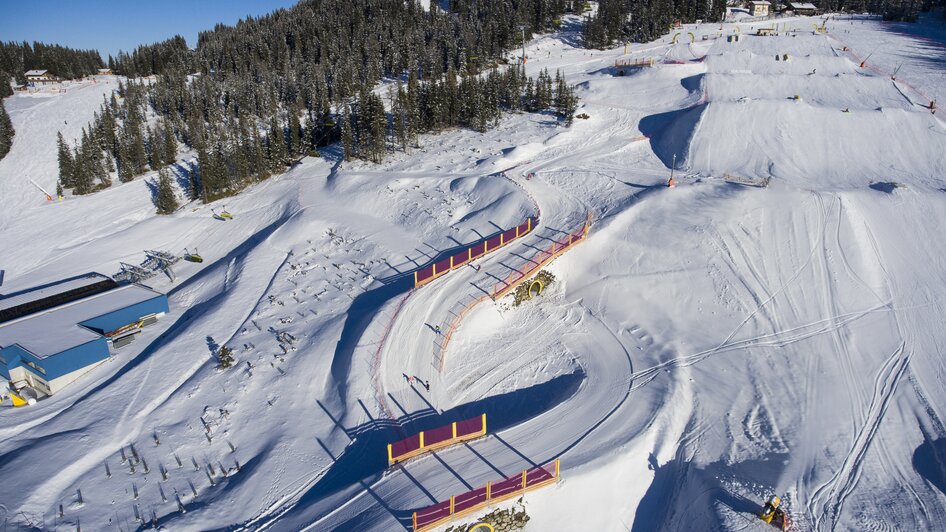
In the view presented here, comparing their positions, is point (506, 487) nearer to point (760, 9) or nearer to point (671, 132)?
point (671, 132)


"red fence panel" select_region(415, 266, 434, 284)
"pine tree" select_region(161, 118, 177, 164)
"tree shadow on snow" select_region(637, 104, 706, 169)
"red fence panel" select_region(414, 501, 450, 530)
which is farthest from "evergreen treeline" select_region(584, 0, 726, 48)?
"red fence panel" select_region(414, 501, 450, 530)

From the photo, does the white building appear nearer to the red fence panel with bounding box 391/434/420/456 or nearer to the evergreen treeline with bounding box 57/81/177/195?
the evergreen treeline with bounding box 57/81/177/195

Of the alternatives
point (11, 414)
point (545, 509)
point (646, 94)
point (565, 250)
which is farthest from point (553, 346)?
point (646, 94)

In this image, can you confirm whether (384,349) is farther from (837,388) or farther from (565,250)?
(837,388)

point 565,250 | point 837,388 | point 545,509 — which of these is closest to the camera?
point 545,509

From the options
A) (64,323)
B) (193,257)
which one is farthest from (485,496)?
(193,257)

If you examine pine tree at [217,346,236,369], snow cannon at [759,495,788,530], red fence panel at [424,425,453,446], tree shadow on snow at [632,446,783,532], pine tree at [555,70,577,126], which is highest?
pine tree at [555,70,577,126]
